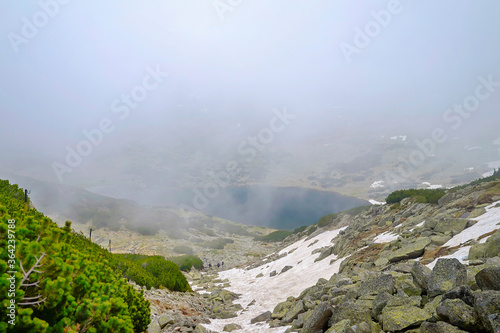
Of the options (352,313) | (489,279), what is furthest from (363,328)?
(489,279)

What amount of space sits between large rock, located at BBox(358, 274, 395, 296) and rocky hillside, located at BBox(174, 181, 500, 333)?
38mm

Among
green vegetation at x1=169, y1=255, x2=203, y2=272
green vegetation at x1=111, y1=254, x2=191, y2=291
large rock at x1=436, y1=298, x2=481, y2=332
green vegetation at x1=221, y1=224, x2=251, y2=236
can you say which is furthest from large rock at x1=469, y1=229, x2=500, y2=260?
green vegetation at x1=221, y1=224, x2=251, y2=236

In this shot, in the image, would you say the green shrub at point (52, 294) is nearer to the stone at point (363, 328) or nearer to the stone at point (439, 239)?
the stone at point (363, 328)

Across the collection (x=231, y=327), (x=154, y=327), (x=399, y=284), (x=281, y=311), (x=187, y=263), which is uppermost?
(x=154, y=327)

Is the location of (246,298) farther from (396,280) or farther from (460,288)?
(460,288)

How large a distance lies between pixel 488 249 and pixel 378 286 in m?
4.66

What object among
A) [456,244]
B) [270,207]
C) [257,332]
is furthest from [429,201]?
[270,207]

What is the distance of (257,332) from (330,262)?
1195cm

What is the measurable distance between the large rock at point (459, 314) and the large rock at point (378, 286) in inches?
133

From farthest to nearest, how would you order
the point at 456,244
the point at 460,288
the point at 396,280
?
1. the point at 456,244
2. the point at 396,280
3. the point at 460,288

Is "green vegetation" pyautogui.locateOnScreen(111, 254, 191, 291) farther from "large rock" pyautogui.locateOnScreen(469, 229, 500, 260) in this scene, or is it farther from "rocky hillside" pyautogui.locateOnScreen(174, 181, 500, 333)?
"large rock" pyautogui.locateOnScreen(469, 229, 500, 260)

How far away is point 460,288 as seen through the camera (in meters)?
6.50

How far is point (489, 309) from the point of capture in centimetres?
543

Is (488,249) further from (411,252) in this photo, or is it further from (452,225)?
(452,225)
